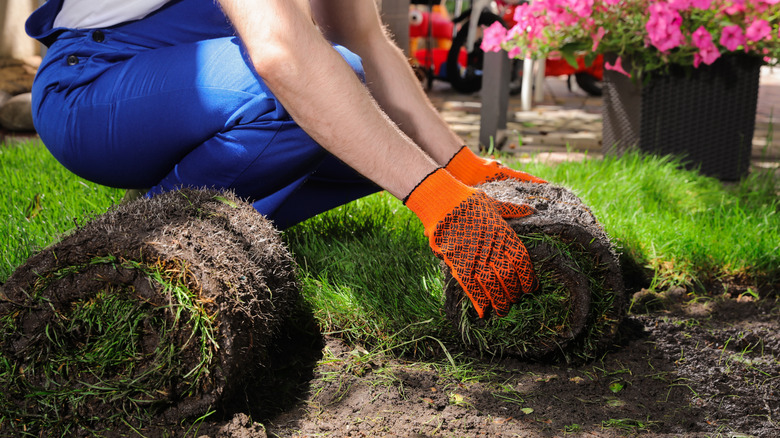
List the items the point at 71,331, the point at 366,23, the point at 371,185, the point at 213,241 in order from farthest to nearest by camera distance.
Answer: the point at 371,185
the point at 366,23
the point at 213,241
the point at 71,331

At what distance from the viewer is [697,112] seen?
3.23 meters

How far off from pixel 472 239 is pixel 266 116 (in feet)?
2.00

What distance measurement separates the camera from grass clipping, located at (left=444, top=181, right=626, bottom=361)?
5.21 feet

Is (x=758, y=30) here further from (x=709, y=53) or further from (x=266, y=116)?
(x=266, y=116)

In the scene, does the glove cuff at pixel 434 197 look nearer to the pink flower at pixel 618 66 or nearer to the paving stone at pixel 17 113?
the pink flower at pixel 618 66

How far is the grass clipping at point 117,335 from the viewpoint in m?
1.22

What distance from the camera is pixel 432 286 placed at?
189cm

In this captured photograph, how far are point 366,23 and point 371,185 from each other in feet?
1.68

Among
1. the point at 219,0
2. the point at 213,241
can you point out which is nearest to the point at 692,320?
the point at 213,241

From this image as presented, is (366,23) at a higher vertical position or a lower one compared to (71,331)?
higher

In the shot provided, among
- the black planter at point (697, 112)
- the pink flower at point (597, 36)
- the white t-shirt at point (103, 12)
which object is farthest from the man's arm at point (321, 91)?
the black planter at point (697, 112)

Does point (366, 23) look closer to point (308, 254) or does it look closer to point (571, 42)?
point (308, 254)

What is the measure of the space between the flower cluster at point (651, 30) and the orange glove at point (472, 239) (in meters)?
1.80

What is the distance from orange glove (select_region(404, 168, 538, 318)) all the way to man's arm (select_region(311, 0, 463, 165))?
1.70ft
